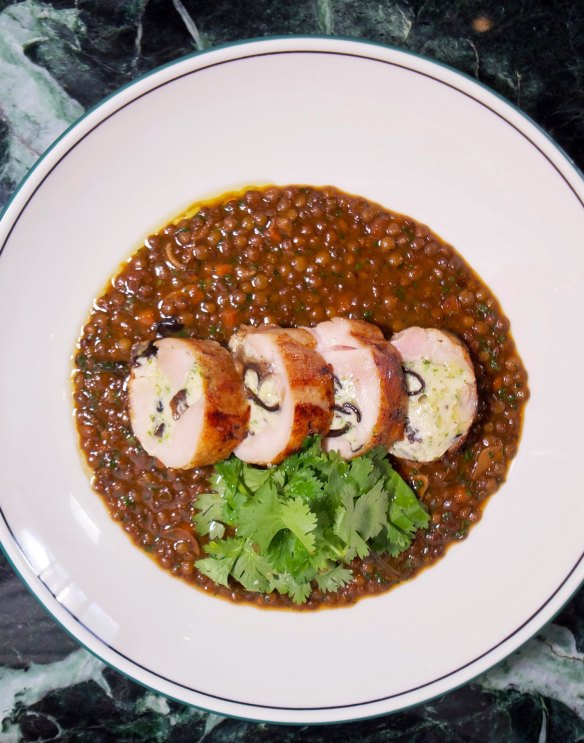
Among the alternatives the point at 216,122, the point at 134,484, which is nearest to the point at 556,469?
the point at 134,484

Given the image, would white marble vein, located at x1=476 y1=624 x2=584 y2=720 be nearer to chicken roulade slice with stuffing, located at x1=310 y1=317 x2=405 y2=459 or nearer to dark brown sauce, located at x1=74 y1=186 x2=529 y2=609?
dark brown sauce, located at x1=74 y1=186 x2=529 y2=609

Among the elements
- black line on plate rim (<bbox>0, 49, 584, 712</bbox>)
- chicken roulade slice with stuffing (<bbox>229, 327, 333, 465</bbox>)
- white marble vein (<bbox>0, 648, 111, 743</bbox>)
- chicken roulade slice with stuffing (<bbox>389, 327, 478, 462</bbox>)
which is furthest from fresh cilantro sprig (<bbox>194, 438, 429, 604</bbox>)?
white marble vein (<bbox>0, 648, 111, 743</bbox>)

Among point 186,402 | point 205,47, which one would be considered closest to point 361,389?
point 186,402

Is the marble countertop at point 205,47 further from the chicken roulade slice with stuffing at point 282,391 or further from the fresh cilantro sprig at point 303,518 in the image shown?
the chicken roulade slice with stuffing at point 282,391

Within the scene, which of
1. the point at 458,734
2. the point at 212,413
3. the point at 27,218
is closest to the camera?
the point at 212,413

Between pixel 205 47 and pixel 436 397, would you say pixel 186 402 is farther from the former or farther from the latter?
pixel 205 47

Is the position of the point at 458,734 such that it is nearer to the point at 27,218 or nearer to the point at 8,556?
the point at 8,556
